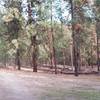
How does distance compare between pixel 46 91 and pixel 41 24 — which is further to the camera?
pixel 41 24

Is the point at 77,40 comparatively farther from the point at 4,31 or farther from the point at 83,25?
the point at 4,31

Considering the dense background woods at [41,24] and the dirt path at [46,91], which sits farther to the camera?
the dense background woods at [41,24]

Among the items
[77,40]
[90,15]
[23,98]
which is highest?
[90,15]

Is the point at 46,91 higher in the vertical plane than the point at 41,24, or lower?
lower

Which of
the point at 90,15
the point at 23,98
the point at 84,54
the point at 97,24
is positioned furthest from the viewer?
the point at 84,54

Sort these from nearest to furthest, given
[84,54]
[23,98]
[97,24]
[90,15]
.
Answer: [23,98]
[90,15]
[97,24]
[84,54]

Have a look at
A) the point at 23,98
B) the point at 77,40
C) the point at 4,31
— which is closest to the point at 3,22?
the point at 4,31

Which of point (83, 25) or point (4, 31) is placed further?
point (4, 31)

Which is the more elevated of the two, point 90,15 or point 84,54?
point 90,15

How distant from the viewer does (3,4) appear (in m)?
44.5

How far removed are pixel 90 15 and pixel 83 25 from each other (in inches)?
65.9

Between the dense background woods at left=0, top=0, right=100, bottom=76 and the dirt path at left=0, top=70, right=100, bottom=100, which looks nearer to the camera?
the dirt path at left=0, top=70, right=100, bottom=100

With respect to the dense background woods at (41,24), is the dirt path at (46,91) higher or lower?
lower

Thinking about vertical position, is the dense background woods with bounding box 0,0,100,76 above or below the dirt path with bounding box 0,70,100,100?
above
